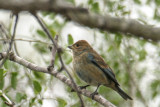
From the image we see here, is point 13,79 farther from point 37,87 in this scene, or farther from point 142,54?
point 142,54

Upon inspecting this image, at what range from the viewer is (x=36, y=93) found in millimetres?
4484

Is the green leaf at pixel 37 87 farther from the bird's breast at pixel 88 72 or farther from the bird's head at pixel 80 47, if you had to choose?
the bird's head at pixel 80 47

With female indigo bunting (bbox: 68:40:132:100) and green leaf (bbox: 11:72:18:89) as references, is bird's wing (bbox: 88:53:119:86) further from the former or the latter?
green leaf (bbox: 11:72:18:89)

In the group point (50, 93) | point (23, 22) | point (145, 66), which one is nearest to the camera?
point (50, 93)

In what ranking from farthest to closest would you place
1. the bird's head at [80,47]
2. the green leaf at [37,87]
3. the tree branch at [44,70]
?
the bird's head at [80,47] → the green leaf at [37,87] → the tree branch at [44,70]

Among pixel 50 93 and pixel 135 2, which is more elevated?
pixel 135 2

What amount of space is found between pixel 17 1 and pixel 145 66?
21.8ft

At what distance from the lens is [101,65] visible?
20.5 feet

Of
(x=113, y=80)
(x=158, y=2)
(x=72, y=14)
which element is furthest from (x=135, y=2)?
(x=72, y=14)

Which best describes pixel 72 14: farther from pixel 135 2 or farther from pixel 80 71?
pixel 135 2

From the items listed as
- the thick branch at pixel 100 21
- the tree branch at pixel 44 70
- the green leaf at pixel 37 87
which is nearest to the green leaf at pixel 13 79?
the tree branch at pixel 44 70

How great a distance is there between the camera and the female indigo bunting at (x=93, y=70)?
5.91m

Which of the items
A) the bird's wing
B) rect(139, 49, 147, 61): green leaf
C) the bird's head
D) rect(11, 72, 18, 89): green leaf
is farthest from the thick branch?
rect(139, 49, 147, 61): green leaf

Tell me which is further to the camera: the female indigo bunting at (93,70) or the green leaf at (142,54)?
the green leaf at (142,54)
